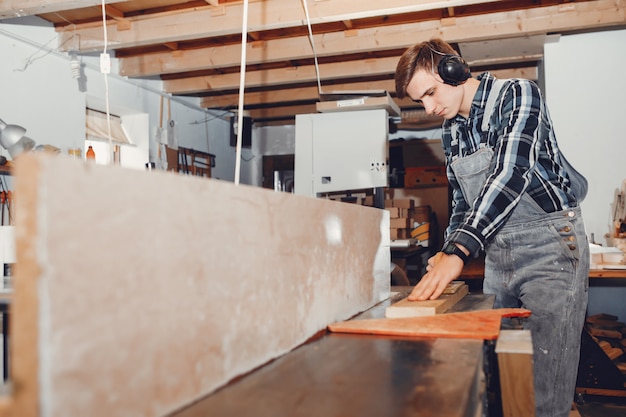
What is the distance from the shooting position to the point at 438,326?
4.23 feet

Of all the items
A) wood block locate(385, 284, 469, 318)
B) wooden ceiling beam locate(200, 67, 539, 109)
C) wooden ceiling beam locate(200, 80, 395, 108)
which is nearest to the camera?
wood block locate(385, 284, 469, 318)

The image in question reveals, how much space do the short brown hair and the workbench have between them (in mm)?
Result: 1080

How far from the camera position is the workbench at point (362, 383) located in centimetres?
76

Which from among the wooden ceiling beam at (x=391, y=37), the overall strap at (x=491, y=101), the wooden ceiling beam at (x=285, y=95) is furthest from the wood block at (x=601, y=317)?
the wooden ceiling beam at (x=285, y=95)

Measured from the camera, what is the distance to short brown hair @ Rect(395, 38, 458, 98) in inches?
73.9

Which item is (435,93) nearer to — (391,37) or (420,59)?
(420,59)

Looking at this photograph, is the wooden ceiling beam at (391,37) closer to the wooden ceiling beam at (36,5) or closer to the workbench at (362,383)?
the wooden ceiling beam at (36,5)

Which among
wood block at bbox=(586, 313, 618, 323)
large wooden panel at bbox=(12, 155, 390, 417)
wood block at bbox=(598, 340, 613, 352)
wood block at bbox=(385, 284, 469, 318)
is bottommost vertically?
wood block at bbox=(598, 340, 613, 352)

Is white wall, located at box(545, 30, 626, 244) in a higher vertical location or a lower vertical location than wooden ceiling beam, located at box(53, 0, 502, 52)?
lower

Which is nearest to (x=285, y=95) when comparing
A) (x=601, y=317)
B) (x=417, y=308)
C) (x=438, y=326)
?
(x=601, y=317)

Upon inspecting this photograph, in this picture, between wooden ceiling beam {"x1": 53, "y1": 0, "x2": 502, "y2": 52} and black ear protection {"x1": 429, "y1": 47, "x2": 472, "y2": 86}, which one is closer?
black ear protection {"x1": 429, "y1": 47, "x2": 472, "y2": 86}

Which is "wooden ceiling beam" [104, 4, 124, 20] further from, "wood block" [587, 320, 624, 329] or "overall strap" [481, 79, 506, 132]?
"wood block" [587, 320, 624, 329]

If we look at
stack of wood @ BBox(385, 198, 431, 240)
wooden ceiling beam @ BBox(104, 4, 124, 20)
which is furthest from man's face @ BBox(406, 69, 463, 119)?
stack of wood @ BBox(385, 198, 431, 240)

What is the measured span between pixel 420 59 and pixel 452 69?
0.44ft
